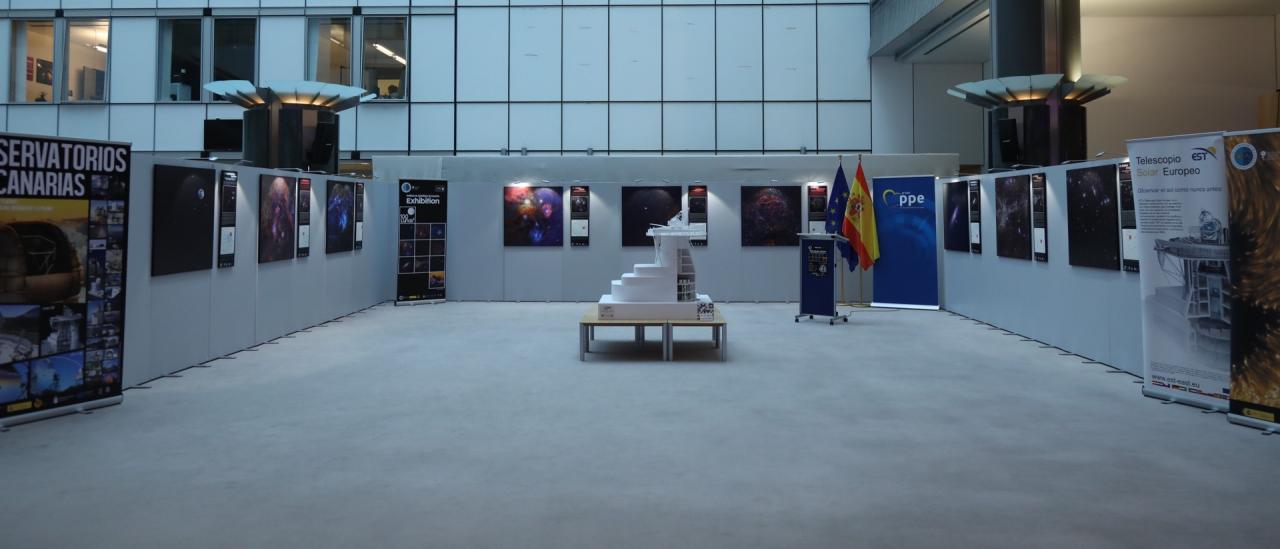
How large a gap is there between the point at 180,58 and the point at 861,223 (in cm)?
1719

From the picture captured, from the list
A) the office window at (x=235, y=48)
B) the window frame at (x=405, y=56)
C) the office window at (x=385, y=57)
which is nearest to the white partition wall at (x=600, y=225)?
the window frame at (x=405, y=56)

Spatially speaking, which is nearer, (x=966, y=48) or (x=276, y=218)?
(x=276, y=218)

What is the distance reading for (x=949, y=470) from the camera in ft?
16.6

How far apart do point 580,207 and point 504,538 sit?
14.1 m

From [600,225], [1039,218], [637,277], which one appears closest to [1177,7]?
[1039,218]

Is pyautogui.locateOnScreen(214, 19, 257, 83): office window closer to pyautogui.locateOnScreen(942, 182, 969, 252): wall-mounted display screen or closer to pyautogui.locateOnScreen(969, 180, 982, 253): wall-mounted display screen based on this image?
pyautogui.locateOnScreen(942, 182, 969, 252): wall-mounted display screen

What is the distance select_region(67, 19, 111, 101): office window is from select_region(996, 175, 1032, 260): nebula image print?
20.9 meters

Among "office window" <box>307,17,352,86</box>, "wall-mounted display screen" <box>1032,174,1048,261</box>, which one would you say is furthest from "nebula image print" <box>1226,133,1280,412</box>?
"office window" <box>307,17,352,86</box>

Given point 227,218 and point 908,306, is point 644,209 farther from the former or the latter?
point 227,218

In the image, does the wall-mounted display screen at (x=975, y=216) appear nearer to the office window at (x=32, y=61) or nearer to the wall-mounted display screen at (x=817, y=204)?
the wall-mounted display screen at (x=817, y=204)

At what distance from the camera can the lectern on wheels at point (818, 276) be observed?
1352 centimetres

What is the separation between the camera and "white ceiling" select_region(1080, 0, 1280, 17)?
15727 millimetres

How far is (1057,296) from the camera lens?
10.5 m

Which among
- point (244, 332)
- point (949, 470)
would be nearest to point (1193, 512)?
point (949, 470)
